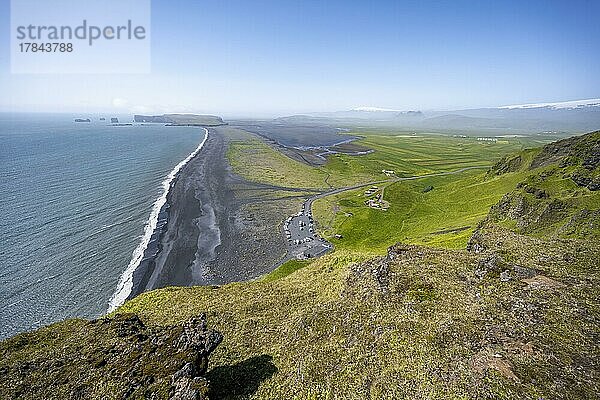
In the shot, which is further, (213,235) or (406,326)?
(213,235)

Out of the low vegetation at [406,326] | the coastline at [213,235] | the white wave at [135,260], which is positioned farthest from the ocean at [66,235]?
the low vegetation at [406,326]

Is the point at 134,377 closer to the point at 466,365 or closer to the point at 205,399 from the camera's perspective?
the point at 205,399

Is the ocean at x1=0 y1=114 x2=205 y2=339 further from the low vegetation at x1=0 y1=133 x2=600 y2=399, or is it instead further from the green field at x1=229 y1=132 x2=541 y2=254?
the green field at x1=229 y1=132 x2=541 y2=254

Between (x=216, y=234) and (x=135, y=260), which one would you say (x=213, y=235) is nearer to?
(x=216, y=234)

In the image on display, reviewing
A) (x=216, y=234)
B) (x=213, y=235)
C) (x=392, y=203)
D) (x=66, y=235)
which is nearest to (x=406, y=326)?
(x=213, y=235)

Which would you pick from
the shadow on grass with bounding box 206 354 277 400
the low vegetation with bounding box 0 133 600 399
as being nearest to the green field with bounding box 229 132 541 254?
the low vegetation with bounding box 0 133 600 399
